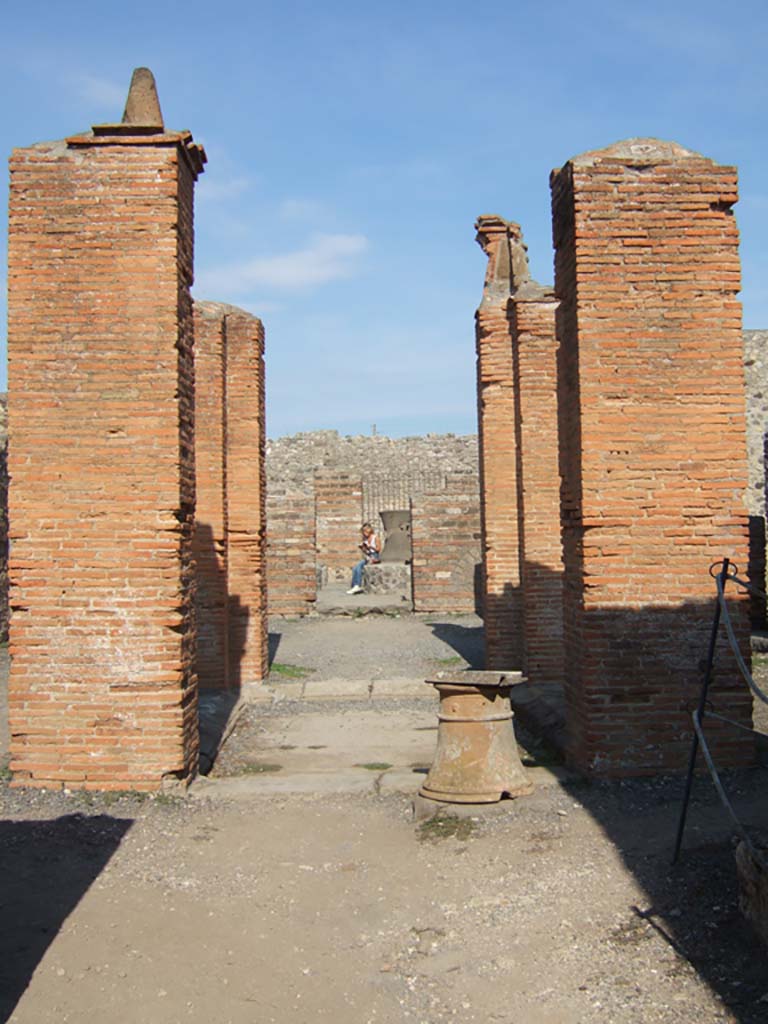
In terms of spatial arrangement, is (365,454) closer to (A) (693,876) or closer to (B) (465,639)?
(B) (465,639)

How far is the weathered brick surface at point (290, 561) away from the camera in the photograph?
816 inches

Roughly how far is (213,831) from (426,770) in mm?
2190

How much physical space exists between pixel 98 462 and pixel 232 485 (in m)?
5.41

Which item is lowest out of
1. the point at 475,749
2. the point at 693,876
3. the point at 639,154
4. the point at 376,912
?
the point at 376,912

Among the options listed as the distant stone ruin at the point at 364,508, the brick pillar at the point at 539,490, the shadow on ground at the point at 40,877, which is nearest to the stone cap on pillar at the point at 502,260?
the brick pillar at the point at 539,490

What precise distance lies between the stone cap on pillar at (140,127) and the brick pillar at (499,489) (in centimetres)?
580

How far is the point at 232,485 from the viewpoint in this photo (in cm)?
1227

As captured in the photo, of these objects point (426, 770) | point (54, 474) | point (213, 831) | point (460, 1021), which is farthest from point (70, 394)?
point (460, 1021)

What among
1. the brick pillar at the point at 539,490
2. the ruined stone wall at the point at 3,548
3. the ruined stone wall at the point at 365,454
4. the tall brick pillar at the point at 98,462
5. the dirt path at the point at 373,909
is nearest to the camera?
the dirt path at the point at 373,909

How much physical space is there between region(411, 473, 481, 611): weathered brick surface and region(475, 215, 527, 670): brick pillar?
8104 millimetres

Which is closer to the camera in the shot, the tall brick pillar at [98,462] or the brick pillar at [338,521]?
the tall brick pillar at [98,462]

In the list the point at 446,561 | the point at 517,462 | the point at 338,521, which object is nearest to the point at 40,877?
the point at 517,462

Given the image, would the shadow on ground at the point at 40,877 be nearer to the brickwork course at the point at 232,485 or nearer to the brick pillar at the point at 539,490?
the brickwork course at the point at 232,485

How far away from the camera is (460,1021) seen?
150 inches
